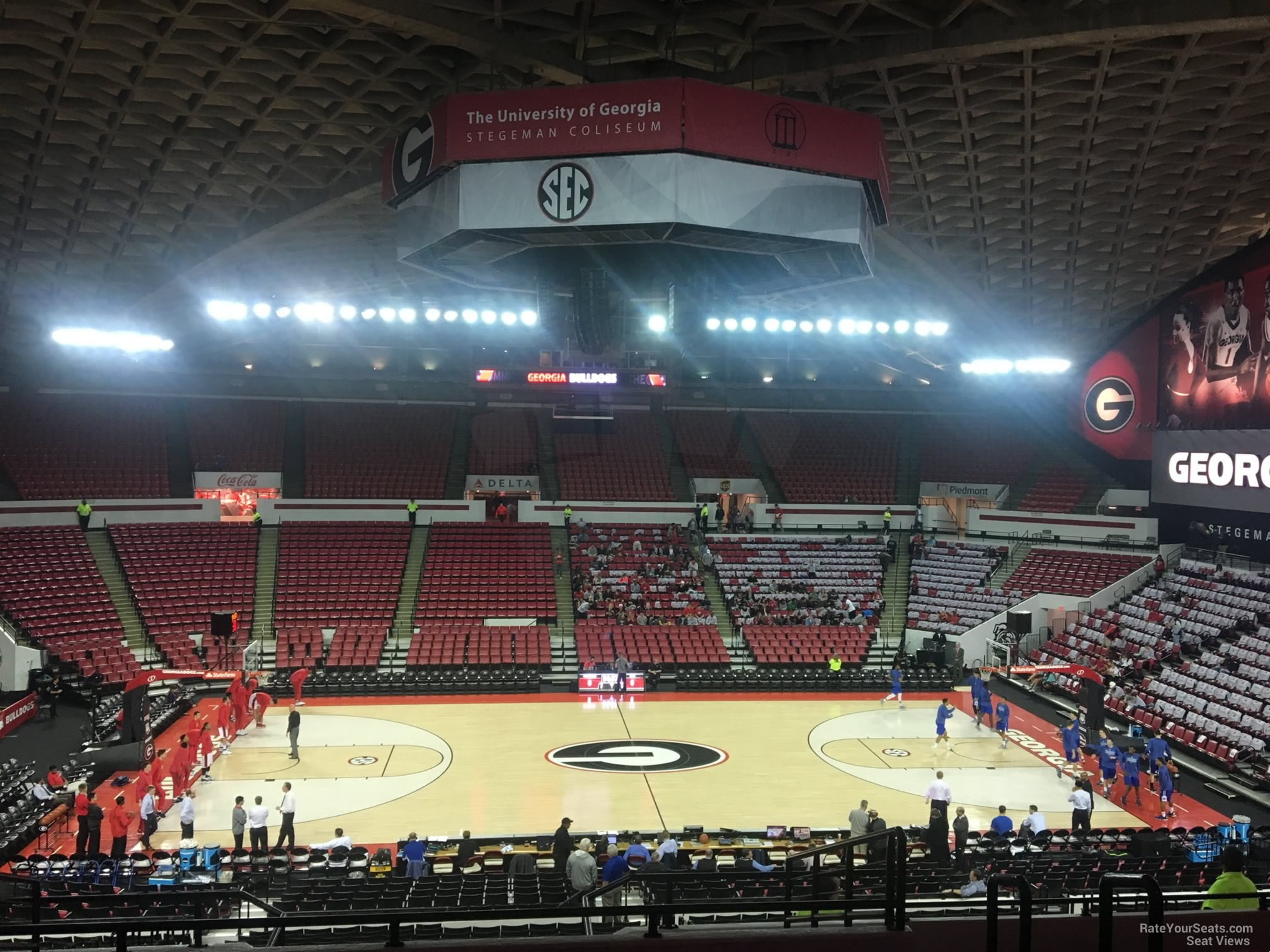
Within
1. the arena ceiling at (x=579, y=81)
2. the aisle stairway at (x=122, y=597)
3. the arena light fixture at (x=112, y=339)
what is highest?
the arena ceiling at (x=579, y=81)

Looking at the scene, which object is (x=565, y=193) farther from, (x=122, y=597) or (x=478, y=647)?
(x=122, y=597)

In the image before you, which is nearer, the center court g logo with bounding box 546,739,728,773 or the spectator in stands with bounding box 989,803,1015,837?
the spectator in stands with bounding box 989,803,1015,837

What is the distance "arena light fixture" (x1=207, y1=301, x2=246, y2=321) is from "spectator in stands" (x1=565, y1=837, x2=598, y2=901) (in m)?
23.8

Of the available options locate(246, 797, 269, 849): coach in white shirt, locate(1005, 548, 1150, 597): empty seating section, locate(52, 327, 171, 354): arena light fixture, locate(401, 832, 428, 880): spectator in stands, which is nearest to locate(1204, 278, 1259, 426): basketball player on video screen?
locate(1005, 548, 1150, 597): empty seating section

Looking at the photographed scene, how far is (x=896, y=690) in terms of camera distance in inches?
1107

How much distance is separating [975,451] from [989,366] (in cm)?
632

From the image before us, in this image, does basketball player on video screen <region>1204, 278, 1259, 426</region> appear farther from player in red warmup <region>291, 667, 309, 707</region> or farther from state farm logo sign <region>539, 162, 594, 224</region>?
player in red warmup <region>291, 667, 309, 707</region>

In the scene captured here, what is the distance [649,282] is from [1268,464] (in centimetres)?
2073

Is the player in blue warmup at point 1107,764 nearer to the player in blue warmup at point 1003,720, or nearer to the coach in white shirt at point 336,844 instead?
the player in blue warmup at point 1003,720

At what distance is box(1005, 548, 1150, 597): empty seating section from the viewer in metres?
33.2

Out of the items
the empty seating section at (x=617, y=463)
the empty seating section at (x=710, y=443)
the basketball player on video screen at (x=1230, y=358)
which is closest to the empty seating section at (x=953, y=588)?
the empty seating section at (x=710, y=443)

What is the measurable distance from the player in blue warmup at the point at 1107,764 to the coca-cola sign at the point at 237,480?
31.8 m

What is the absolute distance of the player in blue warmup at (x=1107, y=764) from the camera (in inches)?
797

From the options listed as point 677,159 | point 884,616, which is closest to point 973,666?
point 884,616
